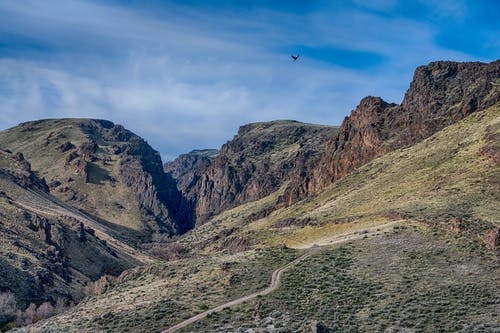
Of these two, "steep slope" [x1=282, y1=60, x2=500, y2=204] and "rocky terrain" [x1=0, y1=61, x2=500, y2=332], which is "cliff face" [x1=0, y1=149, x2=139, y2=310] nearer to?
"rocky terrain" [x1=0, y1=61, x2=500, y2=332]

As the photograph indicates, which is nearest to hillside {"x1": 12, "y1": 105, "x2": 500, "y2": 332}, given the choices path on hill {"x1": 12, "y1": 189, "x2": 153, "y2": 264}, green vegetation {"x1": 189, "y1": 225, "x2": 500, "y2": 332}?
green vegetation {"x1": 189, "y1": 225, "x2": 500, "y2": 332}

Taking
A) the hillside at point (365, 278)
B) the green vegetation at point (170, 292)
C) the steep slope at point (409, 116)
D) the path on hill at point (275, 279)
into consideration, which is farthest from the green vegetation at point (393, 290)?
the steep slope at point (409, 116)

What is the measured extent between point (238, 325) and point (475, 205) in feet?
140

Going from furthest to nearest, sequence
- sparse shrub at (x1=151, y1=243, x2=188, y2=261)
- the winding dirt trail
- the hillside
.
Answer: sparse shrub at (x1=151, y1=243, x2=188, y2=261) < the winding dirt trail < the hillside

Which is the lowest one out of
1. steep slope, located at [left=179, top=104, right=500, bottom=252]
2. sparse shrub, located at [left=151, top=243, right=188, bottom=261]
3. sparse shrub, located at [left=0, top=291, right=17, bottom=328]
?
sparse shrub, located at [left=0, top=291, right=17, bottom=328]

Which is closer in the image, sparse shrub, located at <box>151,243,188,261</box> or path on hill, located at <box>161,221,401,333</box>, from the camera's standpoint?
path on hill, located at <box>161,221,401,333</box>

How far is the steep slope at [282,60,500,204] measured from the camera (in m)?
133

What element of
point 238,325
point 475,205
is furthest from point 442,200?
point 238,325

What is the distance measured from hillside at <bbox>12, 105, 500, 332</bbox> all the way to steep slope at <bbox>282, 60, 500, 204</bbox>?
40.6m

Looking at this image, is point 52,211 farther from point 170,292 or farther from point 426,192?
point 426,192

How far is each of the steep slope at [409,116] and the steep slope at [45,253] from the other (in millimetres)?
62171

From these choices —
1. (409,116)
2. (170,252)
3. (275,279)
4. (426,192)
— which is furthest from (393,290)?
(170,252)

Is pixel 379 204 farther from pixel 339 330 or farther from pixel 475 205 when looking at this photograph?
pixel 339 330

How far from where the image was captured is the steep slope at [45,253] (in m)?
92.2
